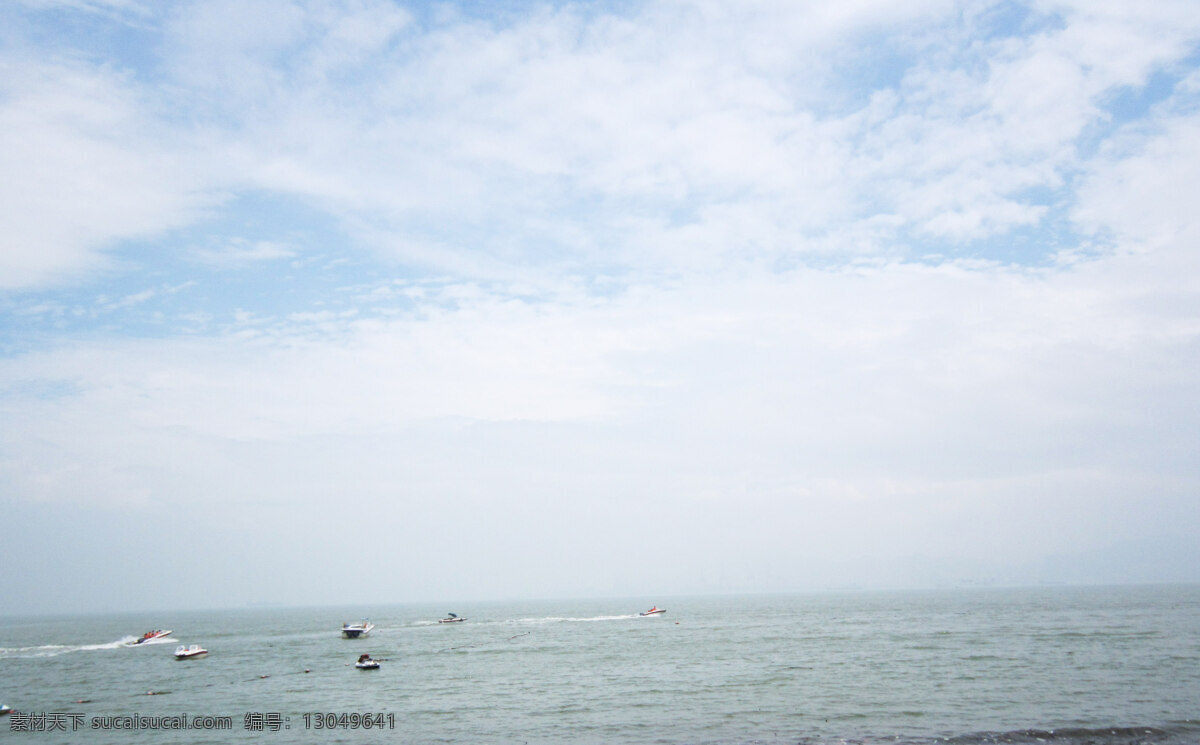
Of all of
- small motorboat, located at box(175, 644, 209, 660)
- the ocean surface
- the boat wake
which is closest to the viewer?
the ocean surface

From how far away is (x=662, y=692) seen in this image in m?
42.2

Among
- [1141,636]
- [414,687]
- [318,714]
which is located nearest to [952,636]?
[1141,636]

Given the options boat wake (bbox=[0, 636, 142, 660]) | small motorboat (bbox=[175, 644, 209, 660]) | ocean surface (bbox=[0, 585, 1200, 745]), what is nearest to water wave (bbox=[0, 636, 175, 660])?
boat wake (bbox=[0, 636, 142, 660])

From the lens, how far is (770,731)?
3161cm

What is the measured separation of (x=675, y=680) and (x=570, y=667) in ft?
41.5

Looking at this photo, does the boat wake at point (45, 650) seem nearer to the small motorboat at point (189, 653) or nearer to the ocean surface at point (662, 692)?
the ocean surface at point (662, 692)

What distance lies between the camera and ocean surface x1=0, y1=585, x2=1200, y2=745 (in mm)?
32469

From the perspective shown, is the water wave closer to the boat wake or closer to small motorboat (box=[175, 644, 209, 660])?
the boat wake

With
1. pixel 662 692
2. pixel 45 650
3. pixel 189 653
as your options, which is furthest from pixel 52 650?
pixel 662 692

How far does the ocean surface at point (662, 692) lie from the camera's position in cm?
3247

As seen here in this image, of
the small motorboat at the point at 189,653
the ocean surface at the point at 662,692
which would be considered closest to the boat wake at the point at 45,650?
the ocean surface at the point at 662,692

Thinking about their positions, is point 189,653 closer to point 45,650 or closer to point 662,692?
point 45,650

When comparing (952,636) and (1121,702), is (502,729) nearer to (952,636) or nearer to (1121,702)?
(1121,702)

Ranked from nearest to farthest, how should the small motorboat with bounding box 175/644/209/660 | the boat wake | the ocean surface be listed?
1. the ocean surface
2. the small motorboat with bounding box 175/644/209/660
3. the boat wake
